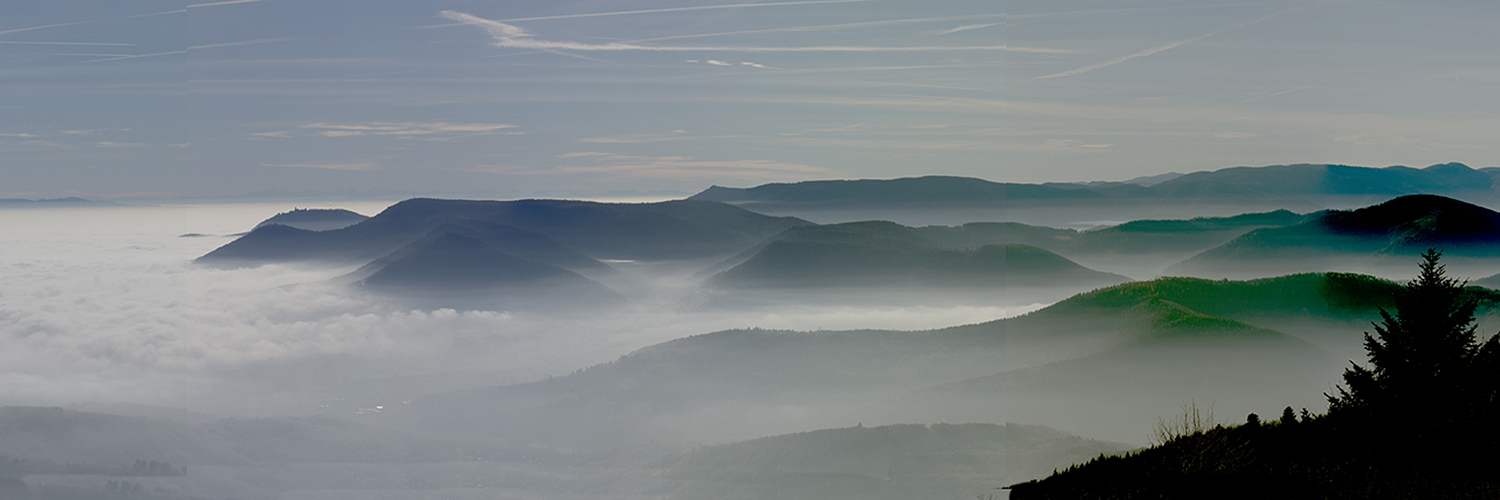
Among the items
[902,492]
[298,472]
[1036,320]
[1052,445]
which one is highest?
[1036,320]

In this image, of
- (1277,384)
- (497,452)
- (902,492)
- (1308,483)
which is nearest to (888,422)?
(902,492)

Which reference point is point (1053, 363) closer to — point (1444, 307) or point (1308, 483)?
point (1444, 307)

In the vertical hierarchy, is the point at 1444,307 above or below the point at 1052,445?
above

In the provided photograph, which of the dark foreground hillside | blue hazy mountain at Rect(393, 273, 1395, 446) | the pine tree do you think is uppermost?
the pine tree

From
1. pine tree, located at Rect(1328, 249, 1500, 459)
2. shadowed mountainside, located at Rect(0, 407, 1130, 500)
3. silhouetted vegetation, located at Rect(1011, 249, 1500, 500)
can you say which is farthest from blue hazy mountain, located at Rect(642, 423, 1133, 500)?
silhouetted vegetation, located at Rect(1011, 249, 1500, 500)

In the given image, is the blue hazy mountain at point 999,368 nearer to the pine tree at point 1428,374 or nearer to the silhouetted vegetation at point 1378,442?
the pine tree at point 1428,374

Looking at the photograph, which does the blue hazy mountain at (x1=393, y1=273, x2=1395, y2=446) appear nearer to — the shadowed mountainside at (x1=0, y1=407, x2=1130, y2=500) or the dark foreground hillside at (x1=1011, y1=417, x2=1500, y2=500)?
the shadowed mountainside at (x1=0, y1=407, x2=1130, y2=500)

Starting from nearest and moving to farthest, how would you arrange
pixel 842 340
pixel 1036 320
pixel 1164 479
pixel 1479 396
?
pixel 1164 479 → pixel 1479 396 → pixel 1036 320 → pixel 842 340
